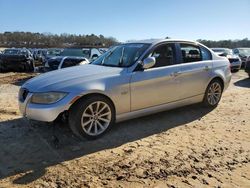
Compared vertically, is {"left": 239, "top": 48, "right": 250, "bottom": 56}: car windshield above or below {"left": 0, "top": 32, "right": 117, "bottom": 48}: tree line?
below

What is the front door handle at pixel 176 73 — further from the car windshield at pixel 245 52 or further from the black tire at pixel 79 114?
the car windshield at pixel 245 52

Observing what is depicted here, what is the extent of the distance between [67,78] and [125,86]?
0.99 meters

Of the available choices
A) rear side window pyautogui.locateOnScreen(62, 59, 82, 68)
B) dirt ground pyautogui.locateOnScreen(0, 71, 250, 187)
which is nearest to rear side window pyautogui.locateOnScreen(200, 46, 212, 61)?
dirt ground pyautogui.locateOnScreen(0, 71, 250, 187)

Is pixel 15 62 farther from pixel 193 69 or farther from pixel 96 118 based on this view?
pixel 96 118

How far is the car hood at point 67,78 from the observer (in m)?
4.89

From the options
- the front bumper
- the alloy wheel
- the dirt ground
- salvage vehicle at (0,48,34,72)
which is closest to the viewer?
the dirt ground

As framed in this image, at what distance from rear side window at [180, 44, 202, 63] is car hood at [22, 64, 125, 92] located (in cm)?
165

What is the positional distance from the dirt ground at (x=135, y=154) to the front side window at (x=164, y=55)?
3.77 feet

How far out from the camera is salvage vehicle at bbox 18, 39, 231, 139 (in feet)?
15.9

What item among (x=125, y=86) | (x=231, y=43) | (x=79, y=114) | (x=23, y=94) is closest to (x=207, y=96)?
(x=125, y=86)

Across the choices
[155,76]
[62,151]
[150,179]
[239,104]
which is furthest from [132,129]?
[239,104]

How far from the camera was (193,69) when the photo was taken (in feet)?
21.1

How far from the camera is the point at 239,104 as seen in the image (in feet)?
25.4

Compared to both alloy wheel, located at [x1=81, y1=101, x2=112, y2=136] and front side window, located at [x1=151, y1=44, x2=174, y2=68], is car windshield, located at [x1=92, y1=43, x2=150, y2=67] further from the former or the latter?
alloy wheel, located at [x1=81, y1=101, x2=112, y2=136]
